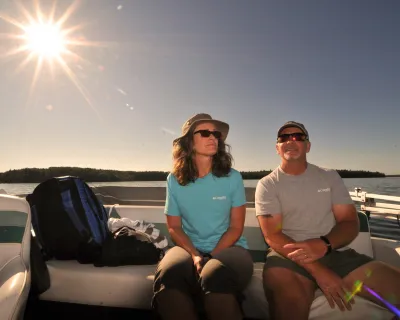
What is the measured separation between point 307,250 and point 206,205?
0.86 m

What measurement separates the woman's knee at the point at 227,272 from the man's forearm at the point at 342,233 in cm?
70

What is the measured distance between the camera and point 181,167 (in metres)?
2.85

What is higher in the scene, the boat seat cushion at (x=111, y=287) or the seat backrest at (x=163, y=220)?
the seat backrest at (x=163, y=220)

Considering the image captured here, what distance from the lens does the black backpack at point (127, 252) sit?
9.07ft

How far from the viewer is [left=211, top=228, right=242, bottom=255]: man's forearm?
8.18 ft

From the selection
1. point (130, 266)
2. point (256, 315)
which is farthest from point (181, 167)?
point (256, 315)

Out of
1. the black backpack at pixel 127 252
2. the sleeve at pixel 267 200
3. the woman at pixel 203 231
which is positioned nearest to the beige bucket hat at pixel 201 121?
the woman at pixel 203 231

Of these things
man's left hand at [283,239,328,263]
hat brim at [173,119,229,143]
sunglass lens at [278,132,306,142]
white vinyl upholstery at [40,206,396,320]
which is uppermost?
hat brim at [173,119,229,143]

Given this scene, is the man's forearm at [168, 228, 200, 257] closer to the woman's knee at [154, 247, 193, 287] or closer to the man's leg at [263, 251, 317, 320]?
the woman's knee at [154, 247, 193, 287]

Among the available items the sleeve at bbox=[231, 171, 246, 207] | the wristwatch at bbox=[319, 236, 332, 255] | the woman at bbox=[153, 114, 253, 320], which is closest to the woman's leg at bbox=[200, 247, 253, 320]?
the woman at bbox=[153, 114, 253, 320]

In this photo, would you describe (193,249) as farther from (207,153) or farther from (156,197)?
(156,197)

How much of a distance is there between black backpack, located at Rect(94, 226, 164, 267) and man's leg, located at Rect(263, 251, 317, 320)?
3.44 ft

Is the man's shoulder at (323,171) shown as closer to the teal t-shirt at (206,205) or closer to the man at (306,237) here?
the man at (306,237)

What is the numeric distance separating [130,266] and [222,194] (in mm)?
1045
